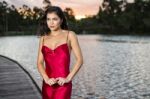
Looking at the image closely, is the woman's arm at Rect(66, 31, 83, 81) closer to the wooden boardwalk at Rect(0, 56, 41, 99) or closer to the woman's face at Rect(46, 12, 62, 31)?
the woman's face at Rect(46, 12, 62, 31)

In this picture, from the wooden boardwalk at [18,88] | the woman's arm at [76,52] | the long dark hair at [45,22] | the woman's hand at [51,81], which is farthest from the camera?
the wooden boardwalk at [18,88]

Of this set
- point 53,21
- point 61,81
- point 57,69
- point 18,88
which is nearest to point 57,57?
point 57,69

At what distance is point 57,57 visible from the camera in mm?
4305

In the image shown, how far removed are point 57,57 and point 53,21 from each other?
0.39 meters

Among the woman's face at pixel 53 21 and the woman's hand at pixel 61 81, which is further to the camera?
the woman's face at pixel 53 21

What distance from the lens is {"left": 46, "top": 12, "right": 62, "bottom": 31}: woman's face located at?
14.4 feet

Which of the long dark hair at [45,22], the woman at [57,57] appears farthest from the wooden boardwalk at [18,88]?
the woman at [57,57]

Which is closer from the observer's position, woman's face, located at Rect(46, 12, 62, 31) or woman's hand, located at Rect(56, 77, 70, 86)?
woman's hand, located at Rect(56, 77, 70, 86)

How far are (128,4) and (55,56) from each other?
558 feet

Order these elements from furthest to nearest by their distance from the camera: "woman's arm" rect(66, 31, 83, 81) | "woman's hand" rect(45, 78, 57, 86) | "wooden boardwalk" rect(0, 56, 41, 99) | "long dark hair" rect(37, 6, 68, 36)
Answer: "wooden boardwalk" rect(0, 56, 41, 99) < "long dark hair" rect(37, 6, 68, 36) < "woman's arm" rect(66, 31, 83, 81) < "woman's hand" rect(45, 78, 57, 86)

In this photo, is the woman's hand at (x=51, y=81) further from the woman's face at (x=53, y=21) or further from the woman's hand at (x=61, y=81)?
the woman's face at (x=53, y=21)

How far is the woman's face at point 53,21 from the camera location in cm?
438

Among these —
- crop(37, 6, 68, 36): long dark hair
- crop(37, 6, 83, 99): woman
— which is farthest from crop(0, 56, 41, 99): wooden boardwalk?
crop(37, 6, 83, 99): woman

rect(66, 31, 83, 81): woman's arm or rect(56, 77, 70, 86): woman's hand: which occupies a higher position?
rect(66, 31, 83, 81): woman's arm
